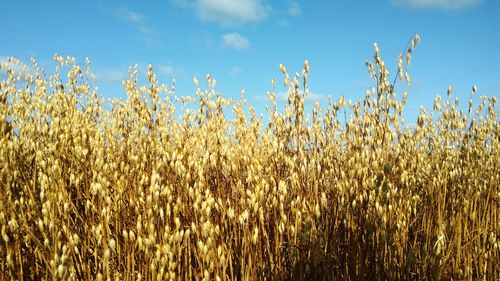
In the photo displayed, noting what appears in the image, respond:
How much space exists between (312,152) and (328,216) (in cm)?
65

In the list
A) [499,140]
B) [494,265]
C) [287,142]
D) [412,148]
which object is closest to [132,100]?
[287,142]

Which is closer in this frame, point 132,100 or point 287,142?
point 287,142

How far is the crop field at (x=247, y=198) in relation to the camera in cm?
184

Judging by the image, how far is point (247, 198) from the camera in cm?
220

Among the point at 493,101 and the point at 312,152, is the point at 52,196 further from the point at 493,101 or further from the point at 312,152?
the point at 493,101

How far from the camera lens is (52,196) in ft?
6.54

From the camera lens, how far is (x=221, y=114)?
3514 millimetres

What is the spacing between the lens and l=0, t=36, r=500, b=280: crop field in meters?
1.84

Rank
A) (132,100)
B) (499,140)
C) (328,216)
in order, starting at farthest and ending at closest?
(132,100) < (499,140) < (328,216)

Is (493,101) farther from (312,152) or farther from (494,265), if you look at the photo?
(312,152)

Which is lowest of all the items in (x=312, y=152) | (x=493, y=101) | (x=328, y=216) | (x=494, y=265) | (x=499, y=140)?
(x=494, y=265)

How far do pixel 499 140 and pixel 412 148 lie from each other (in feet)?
4.16

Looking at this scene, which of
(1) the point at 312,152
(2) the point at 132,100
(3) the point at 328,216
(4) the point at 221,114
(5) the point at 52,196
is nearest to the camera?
(5) the point at 52,196

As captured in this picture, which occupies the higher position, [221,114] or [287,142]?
[221,114]
